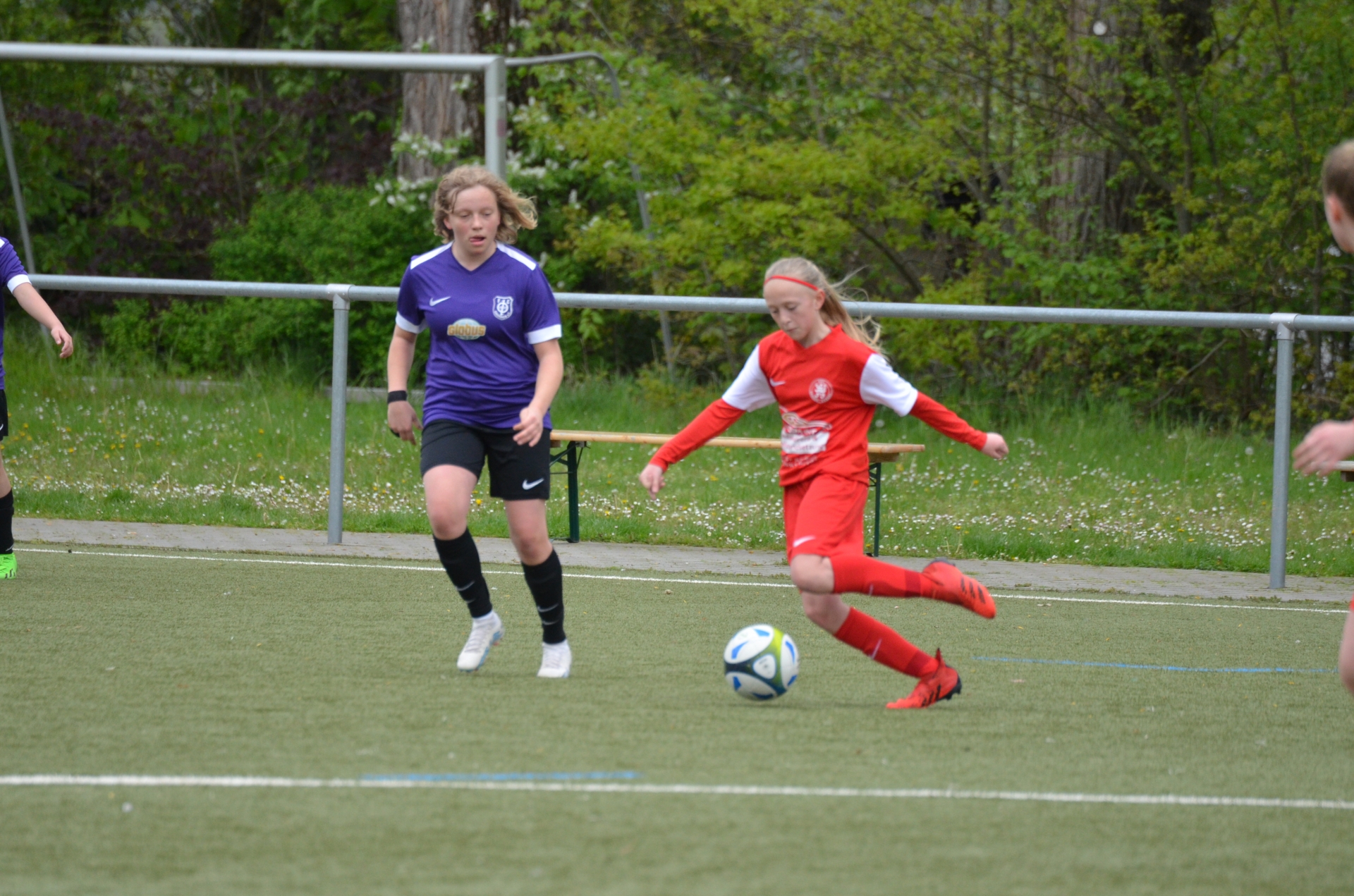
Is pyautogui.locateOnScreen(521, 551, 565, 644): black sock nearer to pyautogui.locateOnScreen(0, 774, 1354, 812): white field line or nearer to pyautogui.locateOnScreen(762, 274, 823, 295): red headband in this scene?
pyautogui.locateOnScreen(762, 274, 823, 295): red headband

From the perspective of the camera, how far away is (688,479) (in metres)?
11.0

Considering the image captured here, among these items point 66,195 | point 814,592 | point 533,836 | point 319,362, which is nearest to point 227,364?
point 319,362

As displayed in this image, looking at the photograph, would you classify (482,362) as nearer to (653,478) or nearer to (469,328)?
(469,328)

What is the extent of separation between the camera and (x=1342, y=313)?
12609 mm

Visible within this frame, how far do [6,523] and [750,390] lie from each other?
4.21m

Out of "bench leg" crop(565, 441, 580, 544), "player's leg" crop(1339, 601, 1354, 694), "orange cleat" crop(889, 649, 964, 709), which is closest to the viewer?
"player's leg" crop(1339, 601, 1354, 694)

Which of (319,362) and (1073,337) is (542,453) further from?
(319,362)

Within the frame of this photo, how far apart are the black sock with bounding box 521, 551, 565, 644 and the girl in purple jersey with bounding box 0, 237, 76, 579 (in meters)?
2.77

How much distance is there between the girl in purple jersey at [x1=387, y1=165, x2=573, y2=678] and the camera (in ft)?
17.4

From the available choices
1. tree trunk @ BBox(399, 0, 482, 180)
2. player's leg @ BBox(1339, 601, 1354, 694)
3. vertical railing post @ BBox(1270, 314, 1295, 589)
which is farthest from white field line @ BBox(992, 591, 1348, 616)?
tree trunk @ BBox(399, 0, 482, 180)

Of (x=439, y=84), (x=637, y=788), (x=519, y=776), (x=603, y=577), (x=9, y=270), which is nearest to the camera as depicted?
(x=637, y=788)

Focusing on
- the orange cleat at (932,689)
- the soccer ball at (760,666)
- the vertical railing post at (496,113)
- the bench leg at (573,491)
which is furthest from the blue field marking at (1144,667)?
the vertical railing post at (496,113)

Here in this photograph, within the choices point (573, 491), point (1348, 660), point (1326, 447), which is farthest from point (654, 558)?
point (1326, 447)

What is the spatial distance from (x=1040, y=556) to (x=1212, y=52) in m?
5.84
